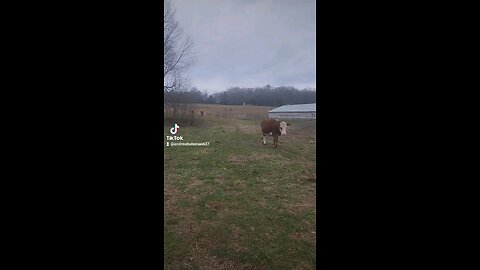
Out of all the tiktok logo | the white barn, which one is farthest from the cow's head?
the tiktok logo

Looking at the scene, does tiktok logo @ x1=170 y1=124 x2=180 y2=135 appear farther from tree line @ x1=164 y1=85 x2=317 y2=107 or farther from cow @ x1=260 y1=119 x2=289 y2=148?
cow @ x1=260 y1=119 x2=289 y2=148

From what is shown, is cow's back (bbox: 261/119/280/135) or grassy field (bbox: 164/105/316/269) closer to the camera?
grassy field (bbox: 164/105/316/269)

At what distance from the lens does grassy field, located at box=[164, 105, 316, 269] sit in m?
1.60

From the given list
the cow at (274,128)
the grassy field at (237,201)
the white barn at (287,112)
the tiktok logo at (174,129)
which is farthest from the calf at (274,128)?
the tiktok logo at (174,129)

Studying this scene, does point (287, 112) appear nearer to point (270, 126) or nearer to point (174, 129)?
point (270, 126)

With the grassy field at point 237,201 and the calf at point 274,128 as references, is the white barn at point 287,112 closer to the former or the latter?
the grassy field at point 237,201

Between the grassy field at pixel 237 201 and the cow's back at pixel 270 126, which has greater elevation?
the cow's back at pixel 270 126

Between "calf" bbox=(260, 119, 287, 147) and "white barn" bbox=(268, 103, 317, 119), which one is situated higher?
"white barn" bbox=(268, 103, 317, 119)

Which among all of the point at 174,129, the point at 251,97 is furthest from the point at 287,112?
the point at 174,129

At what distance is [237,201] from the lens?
2408 millimetres

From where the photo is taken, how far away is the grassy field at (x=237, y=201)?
1.60 m

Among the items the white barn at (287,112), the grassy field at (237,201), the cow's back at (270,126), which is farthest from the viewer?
the cow's back at (270,126)
